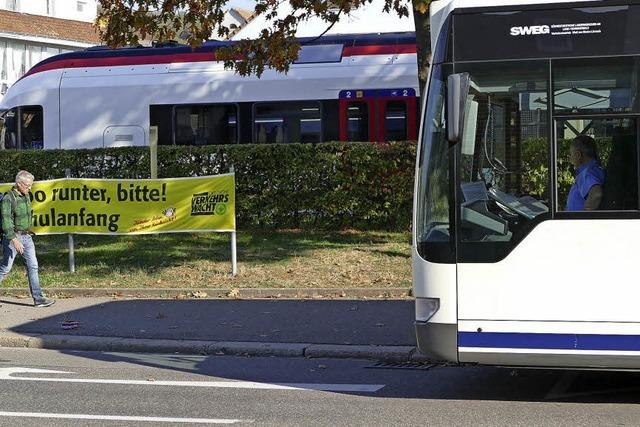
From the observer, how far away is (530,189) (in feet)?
25.2

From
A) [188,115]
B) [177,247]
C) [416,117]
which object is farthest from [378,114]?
[177,247]

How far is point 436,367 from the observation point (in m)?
9.73

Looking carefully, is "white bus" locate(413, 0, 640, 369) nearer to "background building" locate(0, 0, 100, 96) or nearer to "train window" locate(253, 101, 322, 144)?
"train window" locate(253, 101, 322, 144)

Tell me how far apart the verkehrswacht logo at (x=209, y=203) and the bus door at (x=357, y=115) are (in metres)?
6.48

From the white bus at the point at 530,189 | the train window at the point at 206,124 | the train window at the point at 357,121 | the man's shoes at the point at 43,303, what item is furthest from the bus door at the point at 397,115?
the white bus at the point at 530,189

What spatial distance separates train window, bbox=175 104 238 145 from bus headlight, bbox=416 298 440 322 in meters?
14.3

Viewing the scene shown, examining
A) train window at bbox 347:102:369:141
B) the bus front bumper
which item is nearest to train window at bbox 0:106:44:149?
train window at bbox 347:102:369:141

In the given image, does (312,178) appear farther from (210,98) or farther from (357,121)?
(210,98)

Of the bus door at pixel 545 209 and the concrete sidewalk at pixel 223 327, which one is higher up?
the bus door at pixel 545 209

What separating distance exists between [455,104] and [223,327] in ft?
16.9

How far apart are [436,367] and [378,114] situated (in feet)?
38.0

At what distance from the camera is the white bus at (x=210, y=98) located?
68.4 ft

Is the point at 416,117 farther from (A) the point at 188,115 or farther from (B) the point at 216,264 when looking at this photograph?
(B) the point at 216,264

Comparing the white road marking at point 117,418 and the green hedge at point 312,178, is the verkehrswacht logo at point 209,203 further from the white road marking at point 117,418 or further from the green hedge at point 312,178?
the white road marking at point 117,418
